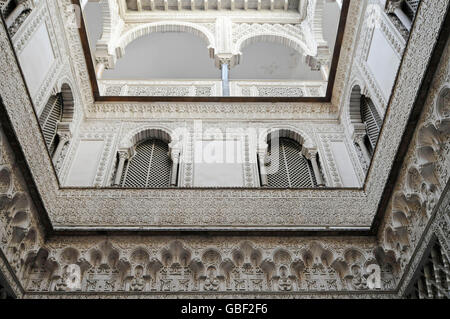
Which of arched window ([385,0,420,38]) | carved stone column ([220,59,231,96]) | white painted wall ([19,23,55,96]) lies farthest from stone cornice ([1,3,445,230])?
carved stone column ([220,59,231,96])

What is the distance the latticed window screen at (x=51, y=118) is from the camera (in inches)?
200

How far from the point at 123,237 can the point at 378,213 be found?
2373 millimetres

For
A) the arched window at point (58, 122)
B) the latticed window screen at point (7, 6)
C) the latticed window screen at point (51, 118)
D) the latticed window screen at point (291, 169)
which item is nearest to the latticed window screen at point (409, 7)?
the latticed window screen at point (291, 169)

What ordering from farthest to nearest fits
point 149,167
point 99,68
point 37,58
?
1. point 99,68
2. point 149,167
3. point 37,58

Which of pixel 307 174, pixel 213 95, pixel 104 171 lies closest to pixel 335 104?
pixel 307 174

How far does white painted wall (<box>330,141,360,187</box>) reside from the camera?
17.3 feet

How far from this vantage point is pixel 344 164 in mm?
5531

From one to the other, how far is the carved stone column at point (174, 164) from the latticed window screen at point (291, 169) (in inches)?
45.7

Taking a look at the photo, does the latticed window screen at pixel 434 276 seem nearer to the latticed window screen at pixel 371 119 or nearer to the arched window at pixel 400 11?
the latticed window screen at pixel 371 119

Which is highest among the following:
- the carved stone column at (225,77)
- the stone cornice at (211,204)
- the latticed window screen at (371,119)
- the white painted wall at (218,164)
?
the carved stone column at (225,77)

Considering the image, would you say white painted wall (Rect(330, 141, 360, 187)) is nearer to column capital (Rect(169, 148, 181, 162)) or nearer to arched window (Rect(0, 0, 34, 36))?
column capital (Rect(169, 148, 181, 162))

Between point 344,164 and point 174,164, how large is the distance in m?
2.17

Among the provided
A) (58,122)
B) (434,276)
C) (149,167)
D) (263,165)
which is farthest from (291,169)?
(58,122)

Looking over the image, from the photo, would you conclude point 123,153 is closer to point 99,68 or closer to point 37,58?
point 37,58
